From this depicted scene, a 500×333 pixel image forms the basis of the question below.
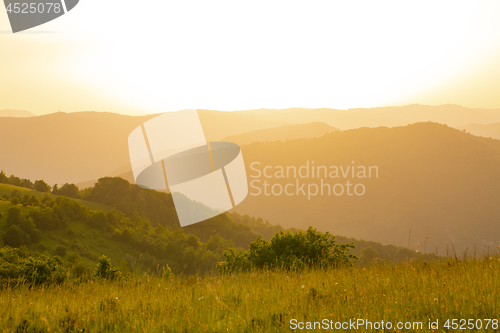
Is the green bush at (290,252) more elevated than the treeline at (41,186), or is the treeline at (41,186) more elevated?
the green bush at (290,252)

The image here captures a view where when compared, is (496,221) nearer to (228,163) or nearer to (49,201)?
(49,201)

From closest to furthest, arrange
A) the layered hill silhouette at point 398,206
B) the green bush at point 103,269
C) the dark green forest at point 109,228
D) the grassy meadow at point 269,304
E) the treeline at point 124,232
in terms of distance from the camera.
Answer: the grassy meadow at point 269,304
the green bush at point 103,269
the dark green forest at point 109,228
the treeline at point 124,232
the layered hill silhouette at point 398,206

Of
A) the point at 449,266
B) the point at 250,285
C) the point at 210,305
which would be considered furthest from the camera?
the point at 449,266

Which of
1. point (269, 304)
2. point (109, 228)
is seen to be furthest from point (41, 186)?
point (269, 304)

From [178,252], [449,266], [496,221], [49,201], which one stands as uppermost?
[449,266]

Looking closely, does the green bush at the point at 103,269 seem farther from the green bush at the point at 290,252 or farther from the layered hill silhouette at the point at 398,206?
the layered hill silhouette at the point at 398,206

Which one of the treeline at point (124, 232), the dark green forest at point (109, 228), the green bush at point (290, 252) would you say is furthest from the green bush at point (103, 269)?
the treeline at point (124, 232)

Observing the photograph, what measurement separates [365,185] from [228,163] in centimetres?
19876

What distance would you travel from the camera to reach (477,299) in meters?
3.95

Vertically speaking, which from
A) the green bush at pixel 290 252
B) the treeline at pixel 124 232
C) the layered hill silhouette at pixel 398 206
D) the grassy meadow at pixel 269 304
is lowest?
the layered hill silhouette at pixel 398 206

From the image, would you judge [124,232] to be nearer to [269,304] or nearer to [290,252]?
[290,252]

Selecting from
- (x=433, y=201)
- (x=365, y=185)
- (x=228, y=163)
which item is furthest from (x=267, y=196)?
(x=228, y=163)

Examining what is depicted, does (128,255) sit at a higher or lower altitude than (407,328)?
lower

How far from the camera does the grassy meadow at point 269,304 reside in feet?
12.4
